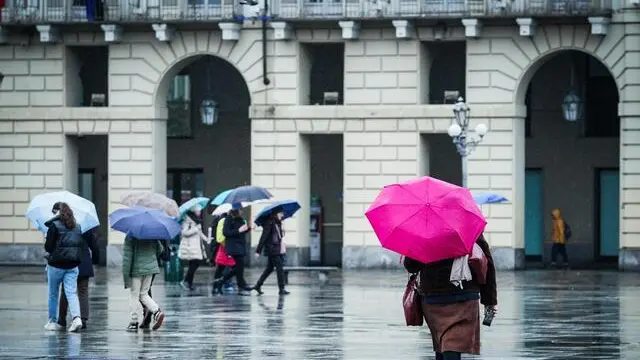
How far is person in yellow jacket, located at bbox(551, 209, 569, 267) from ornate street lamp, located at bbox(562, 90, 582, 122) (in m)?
2.70

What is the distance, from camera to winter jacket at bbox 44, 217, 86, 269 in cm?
2284

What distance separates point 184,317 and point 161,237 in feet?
11.2

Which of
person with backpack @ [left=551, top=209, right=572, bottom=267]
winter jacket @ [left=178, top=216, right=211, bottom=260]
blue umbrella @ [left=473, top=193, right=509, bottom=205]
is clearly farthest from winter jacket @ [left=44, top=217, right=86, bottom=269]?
person with backpack @ [left=551, top=209, right=572, bottom=267]

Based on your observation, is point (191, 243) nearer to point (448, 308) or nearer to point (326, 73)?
point (326, 73)

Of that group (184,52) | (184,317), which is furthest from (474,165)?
(184,317)

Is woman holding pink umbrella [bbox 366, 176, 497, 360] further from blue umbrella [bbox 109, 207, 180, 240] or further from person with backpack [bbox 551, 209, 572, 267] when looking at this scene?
person with backpack [bbox 551, 209, 572, 267]

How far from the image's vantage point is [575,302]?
30.2m

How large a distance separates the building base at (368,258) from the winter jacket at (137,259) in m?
21.7

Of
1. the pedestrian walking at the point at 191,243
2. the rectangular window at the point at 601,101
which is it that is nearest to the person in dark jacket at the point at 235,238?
the pedestrian walking at the point at 191,243

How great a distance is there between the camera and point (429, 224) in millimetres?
14016

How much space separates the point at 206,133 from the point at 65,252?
2769cm

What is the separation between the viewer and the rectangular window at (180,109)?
166ft

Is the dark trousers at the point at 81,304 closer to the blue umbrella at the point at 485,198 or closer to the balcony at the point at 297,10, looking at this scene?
the blue umbrella at the point at 485,198

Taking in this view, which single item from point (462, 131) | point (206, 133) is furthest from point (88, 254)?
point (206, 133)
